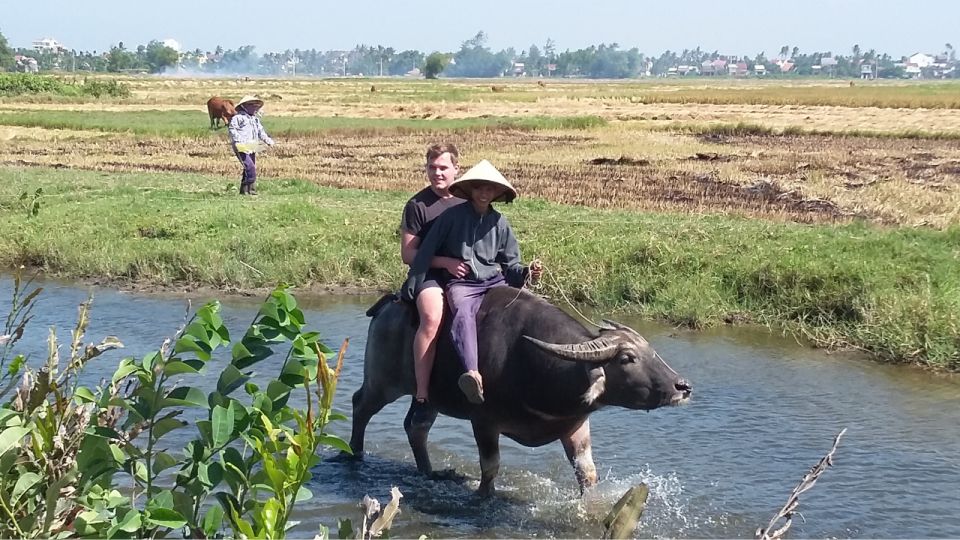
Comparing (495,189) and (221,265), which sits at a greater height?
(495,189)

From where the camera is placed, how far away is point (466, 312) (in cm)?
556

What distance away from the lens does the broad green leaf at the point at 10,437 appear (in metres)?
2.71

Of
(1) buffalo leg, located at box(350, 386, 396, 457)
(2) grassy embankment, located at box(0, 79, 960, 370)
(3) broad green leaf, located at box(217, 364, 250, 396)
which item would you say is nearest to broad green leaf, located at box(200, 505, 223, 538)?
(3) broad green leaf, located at box(217, 364, 250, 396)

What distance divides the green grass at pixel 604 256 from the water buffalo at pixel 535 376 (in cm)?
280

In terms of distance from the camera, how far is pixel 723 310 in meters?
9.64

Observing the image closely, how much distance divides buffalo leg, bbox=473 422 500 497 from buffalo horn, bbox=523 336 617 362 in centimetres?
80

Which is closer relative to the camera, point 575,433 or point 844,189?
point 575,433

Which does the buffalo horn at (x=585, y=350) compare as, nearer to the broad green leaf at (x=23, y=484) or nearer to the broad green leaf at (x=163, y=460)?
the broad green leaf at (x=163, y=460)

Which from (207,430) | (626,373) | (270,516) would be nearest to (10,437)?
(207,430)

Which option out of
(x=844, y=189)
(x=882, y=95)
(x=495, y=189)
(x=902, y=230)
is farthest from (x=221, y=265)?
(x=882, y=95)

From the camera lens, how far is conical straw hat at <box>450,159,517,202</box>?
547 centimetres

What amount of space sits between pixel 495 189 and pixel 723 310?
4646mm

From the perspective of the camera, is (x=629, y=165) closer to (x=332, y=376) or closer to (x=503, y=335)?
(x=503, y=335)

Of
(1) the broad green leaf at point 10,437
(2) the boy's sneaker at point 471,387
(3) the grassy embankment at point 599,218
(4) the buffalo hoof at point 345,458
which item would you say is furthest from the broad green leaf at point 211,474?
(3) the grassy embankment at point 599,218
